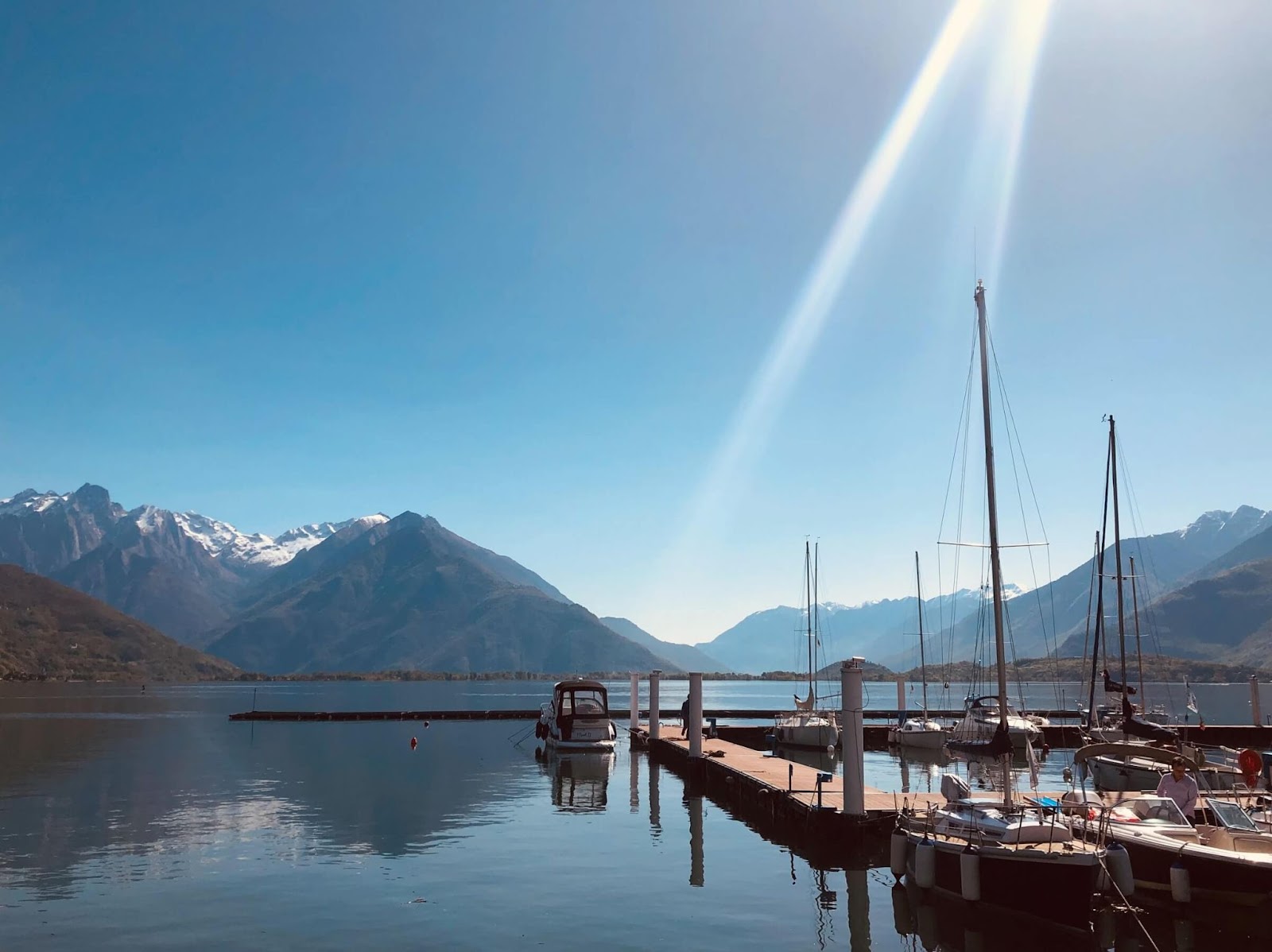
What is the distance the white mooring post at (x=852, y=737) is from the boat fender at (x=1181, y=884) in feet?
29.1

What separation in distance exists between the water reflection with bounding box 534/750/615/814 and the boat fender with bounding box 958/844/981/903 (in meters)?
22.9

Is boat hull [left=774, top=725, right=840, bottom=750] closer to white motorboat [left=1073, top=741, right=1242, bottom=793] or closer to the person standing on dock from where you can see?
white motorboat [left=1073, top=741, right=1242, bottom=793]

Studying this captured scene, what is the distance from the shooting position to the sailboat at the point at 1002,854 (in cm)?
2245

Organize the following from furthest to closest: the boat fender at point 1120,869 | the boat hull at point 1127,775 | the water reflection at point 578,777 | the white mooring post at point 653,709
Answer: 1. the white mooring post at point 653,709
2. the water reflection at point 578,777
3. the boat hull at point 1127,775
4. the boat fender at point 1120,869

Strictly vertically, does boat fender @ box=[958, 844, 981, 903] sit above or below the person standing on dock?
below

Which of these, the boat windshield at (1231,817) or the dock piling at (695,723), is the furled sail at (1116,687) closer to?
the dock piling at (695,723)

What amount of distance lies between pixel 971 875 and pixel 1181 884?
16.8ft

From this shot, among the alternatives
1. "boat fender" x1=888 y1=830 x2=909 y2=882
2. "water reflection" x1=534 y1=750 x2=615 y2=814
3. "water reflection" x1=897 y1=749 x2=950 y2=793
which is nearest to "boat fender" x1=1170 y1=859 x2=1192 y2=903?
"boat fender" x1=888 y1=830 x2=909 y2=882

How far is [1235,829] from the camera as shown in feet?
79.7

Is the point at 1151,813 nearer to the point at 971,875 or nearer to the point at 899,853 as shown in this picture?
the point at 899,853

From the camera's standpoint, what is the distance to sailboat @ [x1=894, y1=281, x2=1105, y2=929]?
2245 centimetres

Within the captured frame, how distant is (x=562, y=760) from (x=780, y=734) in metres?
17.7

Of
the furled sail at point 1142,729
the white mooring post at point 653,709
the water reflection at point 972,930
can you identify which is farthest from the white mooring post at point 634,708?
the water reflection at point 972,930

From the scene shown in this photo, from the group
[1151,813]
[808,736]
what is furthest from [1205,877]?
[808,736]
